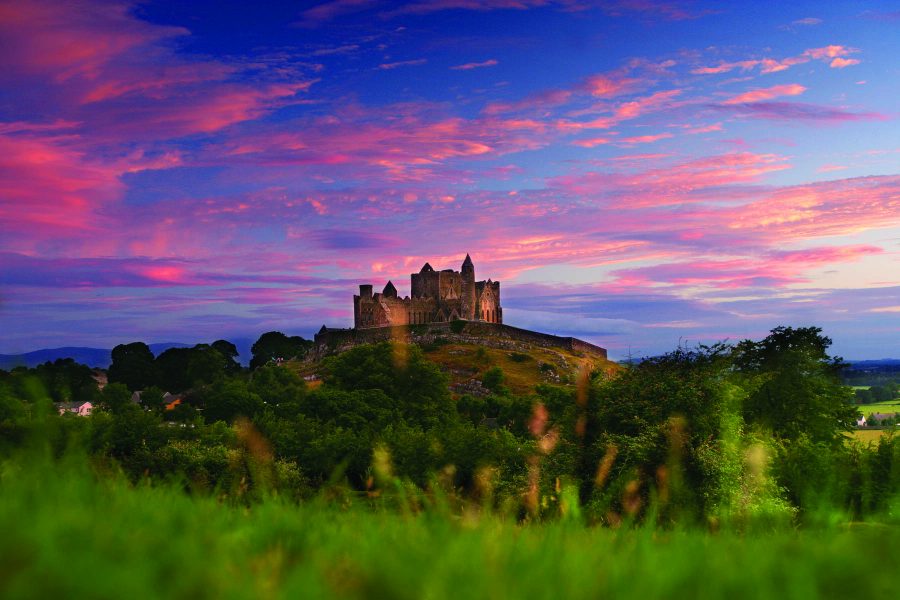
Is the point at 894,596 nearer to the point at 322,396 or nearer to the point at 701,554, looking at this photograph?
the point at 701,554

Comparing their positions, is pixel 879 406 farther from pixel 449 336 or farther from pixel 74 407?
pixel 74 407

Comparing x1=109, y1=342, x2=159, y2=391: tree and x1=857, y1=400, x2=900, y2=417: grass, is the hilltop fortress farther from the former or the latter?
x1=857, y1=400, x2=900, y2=417: grass

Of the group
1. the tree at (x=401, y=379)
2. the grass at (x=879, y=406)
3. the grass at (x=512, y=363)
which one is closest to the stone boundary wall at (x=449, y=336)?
the grass at (x=512, y=363)

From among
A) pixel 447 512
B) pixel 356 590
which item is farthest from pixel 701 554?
pixel 356 590

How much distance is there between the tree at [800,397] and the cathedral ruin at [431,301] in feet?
364

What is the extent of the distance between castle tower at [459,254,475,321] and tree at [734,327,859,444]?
112 m

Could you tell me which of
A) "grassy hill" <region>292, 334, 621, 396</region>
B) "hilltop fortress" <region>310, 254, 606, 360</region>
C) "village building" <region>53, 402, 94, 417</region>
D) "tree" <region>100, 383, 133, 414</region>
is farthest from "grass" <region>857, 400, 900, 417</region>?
"village building" <region>53, 402, 94, 417</region>

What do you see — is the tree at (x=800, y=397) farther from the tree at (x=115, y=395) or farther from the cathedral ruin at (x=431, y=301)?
the cathedral ruin at (x=431, y=301)

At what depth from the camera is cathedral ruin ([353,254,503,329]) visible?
570 feet

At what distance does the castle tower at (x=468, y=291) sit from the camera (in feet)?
588

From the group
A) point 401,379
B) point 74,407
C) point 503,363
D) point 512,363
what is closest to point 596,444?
point 401,379

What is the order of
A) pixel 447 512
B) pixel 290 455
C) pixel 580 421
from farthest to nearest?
pixel 290 455, pixel 580 421, pixel 447 512

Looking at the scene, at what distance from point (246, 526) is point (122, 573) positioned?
1.87m

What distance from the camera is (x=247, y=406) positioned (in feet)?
325
